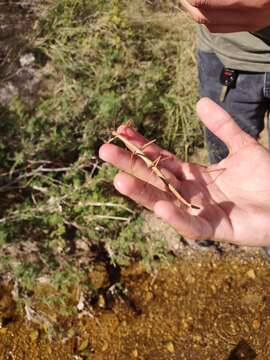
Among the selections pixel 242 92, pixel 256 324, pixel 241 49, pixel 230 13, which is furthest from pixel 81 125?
pixel 230 13

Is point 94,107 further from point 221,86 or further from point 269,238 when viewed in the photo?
point 269,238

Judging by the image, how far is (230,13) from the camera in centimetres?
108

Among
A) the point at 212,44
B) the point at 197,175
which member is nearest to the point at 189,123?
the point at 212,44

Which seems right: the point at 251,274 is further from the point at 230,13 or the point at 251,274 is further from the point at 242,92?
the point at 230,13

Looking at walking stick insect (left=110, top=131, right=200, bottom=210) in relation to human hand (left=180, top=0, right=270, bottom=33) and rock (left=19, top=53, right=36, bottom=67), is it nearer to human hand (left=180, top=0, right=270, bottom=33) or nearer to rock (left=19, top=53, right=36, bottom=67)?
human hand (left=180, top=0, right=270, bottom=33)

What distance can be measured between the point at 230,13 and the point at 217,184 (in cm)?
69

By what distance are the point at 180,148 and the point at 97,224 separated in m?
0.74

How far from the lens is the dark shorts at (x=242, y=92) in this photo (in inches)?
75.1

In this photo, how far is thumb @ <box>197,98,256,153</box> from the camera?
62.4 inches

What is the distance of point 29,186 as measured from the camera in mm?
2672

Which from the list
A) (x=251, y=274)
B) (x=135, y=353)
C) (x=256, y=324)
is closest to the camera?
(x=135, y=353)

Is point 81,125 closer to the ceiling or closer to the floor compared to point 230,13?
closer to the floor

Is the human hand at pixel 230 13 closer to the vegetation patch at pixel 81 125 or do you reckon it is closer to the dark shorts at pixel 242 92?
the dark shorts at pixel 242 92

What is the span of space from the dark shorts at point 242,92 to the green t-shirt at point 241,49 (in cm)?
7
